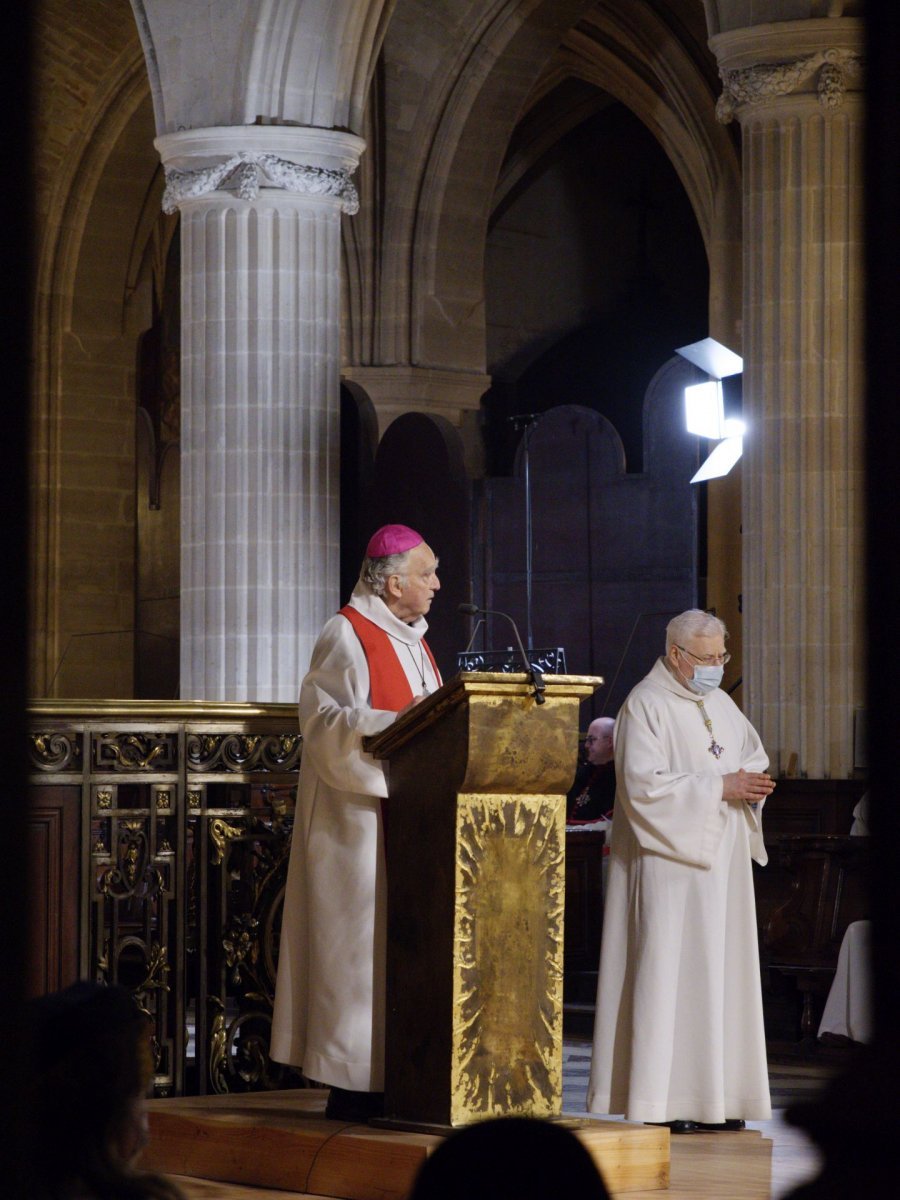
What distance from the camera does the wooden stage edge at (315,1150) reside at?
15.6 ft

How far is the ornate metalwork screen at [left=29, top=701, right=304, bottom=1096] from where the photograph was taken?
6.30 m

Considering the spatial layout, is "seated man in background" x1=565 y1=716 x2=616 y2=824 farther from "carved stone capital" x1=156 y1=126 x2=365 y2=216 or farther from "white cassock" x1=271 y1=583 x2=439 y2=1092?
"white cassock" x1=271 y1=583 x2=439 y2=1092

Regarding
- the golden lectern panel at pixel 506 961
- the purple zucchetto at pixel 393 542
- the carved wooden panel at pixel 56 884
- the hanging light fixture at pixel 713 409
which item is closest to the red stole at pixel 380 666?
the purple zucchetto at pixel 393 542

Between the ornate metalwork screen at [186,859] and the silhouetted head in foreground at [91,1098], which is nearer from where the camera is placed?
the silhouetted head in foreground at [91,1098]

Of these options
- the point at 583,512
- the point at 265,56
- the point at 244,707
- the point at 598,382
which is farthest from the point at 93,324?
the point at 244,707

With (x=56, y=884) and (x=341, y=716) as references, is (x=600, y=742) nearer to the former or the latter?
(x=56, y=884)

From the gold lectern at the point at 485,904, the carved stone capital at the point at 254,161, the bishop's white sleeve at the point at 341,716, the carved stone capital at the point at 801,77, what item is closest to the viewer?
the gold lectern at the point at 485,904

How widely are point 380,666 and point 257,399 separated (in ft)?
18.3

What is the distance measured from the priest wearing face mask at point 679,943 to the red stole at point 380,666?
86 centimetres

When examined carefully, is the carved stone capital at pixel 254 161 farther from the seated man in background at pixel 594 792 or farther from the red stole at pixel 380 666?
the red stole at pixel 380 666

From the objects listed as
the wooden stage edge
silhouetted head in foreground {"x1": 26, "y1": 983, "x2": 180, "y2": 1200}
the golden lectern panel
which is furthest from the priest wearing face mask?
silhouetted head in foreground {"x1": 26, "y1": 983, "x2": 180, "y2": 1200}

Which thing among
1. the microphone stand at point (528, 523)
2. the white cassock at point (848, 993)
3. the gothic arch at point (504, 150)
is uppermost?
the gothic arch at point (504, 150)

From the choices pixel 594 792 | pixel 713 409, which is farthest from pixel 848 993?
pixel 713 409

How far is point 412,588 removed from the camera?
17.8ft
